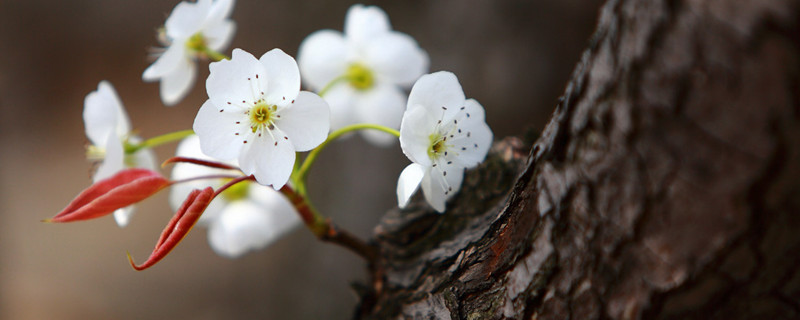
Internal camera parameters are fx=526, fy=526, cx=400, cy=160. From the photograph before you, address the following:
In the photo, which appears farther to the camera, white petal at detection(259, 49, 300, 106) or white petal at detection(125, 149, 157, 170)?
white petal at detection(125, 149, 157, 170)

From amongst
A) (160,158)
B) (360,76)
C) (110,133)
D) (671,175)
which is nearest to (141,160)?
(110,133)

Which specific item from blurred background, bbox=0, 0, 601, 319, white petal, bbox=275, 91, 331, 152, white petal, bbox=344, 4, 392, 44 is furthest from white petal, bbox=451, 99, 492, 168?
blurred background, bbox=0, 0, 601, 319

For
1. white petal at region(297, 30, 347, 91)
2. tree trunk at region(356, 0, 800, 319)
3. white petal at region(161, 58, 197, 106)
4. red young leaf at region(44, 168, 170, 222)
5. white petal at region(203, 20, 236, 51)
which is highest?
white petal at region(203, 20, 236, 51)

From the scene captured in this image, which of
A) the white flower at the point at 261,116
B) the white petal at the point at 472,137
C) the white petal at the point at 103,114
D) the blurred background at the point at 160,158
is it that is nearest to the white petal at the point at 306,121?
the white flower at the point at 261,116

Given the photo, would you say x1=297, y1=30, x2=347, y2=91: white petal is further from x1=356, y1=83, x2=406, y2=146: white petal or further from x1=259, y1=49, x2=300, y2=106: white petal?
x1=259, y1=49, x2=300, y2=106: white petal

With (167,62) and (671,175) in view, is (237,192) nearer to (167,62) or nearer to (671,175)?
(167,62)

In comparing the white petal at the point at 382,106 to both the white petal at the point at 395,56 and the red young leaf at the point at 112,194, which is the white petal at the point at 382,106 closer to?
the white petal at the point at 395,56

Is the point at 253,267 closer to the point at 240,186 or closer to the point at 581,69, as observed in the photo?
the point at 240,186

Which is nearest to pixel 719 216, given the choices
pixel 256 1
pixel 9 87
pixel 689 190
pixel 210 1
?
pixel 689 190
